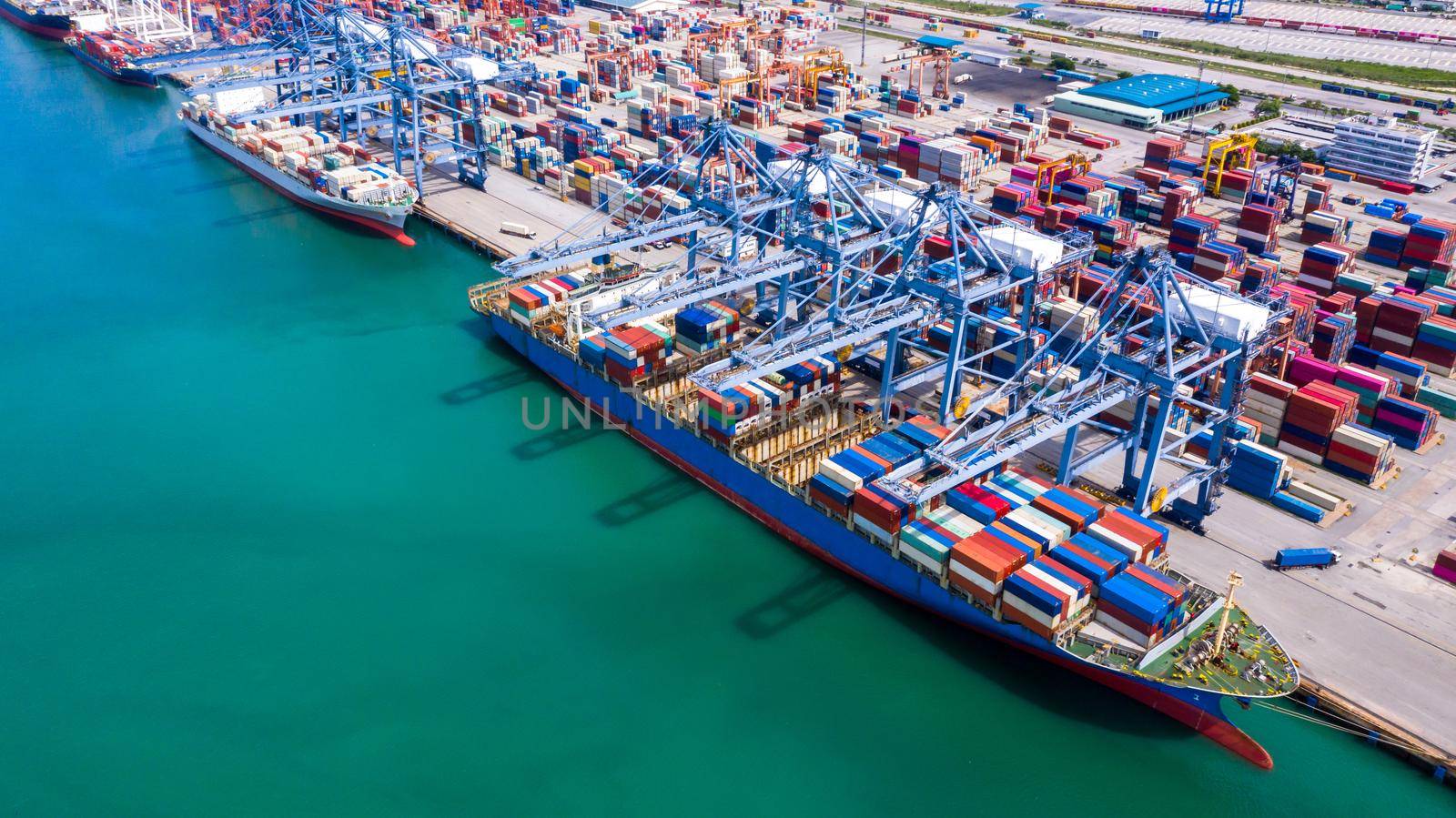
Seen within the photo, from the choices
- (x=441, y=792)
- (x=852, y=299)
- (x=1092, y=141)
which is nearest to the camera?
(x=441, y=792)

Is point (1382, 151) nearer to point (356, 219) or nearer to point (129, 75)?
point (356, 219)

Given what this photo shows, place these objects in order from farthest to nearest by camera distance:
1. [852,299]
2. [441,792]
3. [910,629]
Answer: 1. [852,299]
2. [910,629]
3. [441,792]

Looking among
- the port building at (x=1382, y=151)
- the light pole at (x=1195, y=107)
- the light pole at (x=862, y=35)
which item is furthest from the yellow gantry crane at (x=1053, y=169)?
the light pole at (x=862, y=35)

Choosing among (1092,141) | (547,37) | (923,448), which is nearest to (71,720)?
(923,448)

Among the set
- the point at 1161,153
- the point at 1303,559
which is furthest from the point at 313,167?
the point at 1303,559

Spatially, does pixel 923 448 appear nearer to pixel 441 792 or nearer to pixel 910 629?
pixel 910 629

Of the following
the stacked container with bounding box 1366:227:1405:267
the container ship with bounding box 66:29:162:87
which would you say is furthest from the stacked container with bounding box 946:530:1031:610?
the container ship with bounding box 66:29:162:87
